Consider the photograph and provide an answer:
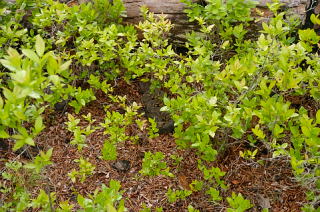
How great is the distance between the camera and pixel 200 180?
129 inches

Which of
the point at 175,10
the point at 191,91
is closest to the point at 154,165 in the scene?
the point at 191,91

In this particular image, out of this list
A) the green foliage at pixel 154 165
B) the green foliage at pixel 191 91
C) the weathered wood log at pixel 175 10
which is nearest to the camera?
the green foliage at pixel 191 91

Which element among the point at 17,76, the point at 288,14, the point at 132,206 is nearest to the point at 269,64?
the point at 288,14

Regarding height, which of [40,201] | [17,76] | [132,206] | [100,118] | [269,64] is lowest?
[132,206]

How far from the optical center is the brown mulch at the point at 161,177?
10.2 ft

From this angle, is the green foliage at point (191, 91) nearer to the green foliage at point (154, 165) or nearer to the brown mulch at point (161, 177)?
the green foliage at point (154, 165)

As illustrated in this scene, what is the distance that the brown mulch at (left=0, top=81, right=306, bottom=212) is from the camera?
10.2 ft

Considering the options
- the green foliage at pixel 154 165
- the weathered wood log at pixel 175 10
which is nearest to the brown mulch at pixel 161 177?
the green foliage at pixel 154 165

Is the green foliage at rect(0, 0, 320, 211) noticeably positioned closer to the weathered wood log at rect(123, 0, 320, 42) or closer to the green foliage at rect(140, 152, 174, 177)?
the green foliage at rect(140, 152, 174, 177)

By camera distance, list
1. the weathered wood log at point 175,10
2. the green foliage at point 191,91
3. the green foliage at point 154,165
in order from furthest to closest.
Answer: the weathered wood log at point 175,10 < the green foliage at point 154,165 < the green foliage at point 191,91

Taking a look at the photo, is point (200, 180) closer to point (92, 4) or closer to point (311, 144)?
point (311, 144)

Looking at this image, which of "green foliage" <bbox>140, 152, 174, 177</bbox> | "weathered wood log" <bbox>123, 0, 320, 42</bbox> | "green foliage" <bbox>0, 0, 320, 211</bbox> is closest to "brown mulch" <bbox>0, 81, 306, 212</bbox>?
"green foliage" <bbox>0, 0, 320, 211</bbox>

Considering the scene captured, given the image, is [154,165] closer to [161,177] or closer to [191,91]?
[161,177]

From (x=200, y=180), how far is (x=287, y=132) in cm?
95
